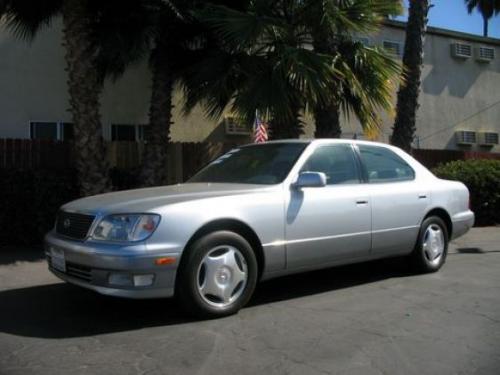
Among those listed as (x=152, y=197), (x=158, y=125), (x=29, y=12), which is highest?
(x=29, y=12)

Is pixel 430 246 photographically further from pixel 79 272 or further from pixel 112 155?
pixel 112 155

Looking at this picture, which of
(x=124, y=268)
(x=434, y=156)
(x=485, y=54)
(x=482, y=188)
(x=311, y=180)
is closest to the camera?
(x=124, y=268)

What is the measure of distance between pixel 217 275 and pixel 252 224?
577 millimetres

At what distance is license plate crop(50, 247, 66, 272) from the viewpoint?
5.40 meters

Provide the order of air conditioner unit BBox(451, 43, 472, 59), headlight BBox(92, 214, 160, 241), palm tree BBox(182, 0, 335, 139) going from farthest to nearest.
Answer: air conditioner unit BBox(451, 43, 472, 59), palm tree BBox(182, 0, 335, 139), headlight BBox(92, 214, 160, 241)

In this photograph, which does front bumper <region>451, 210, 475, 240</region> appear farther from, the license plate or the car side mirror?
the license plate

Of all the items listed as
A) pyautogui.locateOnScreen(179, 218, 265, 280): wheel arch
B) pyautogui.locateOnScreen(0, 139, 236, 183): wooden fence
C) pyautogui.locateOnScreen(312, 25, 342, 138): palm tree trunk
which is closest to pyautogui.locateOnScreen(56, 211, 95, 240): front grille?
pyautogui.locateOnScreen(179, 218, 265, 280): wheel arch

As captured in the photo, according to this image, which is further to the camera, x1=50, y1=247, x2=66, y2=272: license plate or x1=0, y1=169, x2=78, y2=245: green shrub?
x1=0, y1=169, x2=78, y2=245: green shrub

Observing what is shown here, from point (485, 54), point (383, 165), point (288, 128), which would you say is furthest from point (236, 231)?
point (485, 54)

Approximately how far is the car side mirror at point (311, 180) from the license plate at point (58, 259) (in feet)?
7.41

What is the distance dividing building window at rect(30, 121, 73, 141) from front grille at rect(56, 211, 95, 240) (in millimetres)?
7742

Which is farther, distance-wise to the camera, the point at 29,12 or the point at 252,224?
the point at 29,12

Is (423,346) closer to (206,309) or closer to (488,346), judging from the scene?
(488,346)

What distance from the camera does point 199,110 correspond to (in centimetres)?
1494
